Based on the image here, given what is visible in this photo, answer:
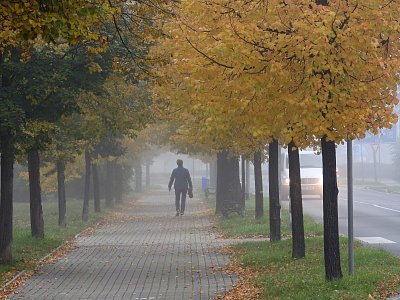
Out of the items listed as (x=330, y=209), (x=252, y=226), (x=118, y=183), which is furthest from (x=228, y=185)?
(x=330, y=209)

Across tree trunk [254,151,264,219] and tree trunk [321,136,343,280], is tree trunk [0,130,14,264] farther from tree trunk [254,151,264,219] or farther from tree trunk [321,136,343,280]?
tree trunk [254,151,264,219]

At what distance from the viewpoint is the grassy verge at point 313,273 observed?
38.2 ft

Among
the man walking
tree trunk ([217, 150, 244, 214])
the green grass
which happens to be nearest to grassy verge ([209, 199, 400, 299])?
the green grass

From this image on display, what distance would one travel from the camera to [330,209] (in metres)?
12.2

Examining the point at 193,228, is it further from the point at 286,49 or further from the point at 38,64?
the point at 286,49

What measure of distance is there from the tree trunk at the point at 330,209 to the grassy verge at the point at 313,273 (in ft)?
0.69

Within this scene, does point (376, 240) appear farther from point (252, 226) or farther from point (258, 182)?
point (258, 182)

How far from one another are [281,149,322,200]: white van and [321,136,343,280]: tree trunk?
34125 millimetres

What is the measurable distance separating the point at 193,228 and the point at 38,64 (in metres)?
13.6

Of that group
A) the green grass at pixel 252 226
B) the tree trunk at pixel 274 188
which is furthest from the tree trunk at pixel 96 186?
the tree trunk at pixel 274 188

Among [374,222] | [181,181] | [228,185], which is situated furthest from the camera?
[181,181]

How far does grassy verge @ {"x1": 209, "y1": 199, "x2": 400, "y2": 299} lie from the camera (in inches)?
459

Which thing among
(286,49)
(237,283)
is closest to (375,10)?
(286,49)

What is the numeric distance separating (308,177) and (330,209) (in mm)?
34633
